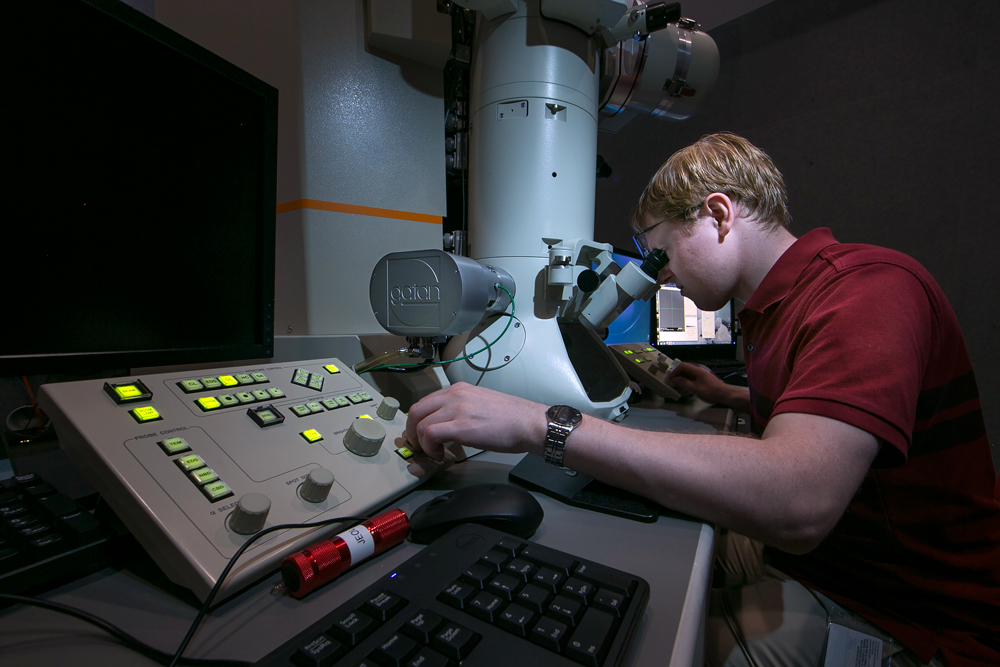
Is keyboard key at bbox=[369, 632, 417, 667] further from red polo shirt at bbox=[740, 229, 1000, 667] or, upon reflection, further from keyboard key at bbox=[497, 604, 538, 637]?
red polo shirt at bbox=[740, 229, 1000, 667]

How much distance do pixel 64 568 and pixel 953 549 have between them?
98 centimetres

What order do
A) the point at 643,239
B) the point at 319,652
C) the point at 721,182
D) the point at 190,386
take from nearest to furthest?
the point at 319,652
the point at 190,386
the point at 721,182
the point at 643,239

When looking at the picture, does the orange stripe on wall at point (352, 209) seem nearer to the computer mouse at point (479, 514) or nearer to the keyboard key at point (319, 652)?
the computer mouse at point (479, 514)

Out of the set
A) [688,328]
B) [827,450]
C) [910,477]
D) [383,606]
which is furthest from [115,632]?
[688,328]

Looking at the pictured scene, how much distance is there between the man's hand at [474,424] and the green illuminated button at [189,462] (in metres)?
0.21

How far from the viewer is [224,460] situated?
1.30 feet

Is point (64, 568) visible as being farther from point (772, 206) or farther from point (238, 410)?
point (772, 206)

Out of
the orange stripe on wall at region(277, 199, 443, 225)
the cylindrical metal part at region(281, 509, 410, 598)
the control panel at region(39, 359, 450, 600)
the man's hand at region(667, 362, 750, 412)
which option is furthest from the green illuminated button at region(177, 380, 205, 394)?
the man's hand at region(667, 362, 750, 412)

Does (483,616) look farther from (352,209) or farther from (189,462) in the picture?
(352,209)

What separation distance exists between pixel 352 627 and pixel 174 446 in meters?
0.24

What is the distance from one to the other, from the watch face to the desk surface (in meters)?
0.11

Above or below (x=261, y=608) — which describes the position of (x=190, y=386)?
above

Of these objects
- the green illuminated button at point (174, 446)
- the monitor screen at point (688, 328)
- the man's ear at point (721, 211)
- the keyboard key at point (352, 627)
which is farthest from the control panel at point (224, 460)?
the monitor screen at point (688, 328)

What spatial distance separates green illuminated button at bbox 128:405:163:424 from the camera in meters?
0.40
